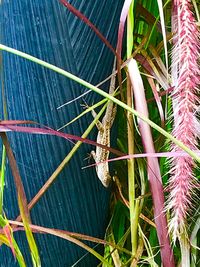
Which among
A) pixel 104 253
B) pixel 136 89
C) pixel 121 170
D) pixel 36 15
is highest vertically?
pixel 36 15

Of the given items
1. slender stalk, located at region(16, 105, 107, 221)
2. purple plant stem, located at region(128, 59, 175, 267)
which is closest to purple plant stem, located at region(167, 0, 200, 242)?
purple plant stem, located at region(128, 59, 175, 267)

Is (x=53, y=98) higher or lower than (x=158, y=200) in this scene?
higher

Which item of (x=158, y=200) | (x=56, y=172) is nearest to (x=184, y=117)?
(x=158, y=200)

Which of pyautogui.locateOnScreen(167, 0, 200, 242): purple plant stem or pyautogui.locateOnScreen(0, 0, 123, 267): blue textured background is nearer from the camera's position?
pyautogui.locateOnScreen(167, 0, 200, 242): purple plant stem

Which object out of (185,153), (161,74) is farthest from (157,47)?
(185,153)

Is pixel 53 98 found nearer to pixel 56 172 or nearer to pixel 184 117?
pixel 56 172

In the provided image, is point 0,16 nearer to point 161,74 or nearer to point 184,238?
point 161,74

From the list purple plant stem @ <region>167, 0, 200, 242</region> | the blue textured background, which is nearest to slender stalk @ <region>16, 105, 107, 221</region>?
the blue textured background

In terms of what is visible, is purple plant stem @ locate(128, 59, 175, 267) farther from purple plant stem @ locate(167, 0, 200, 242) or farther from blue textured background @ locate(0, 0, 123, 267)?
blue textured background @ locate(0, 0, 123, 267)
